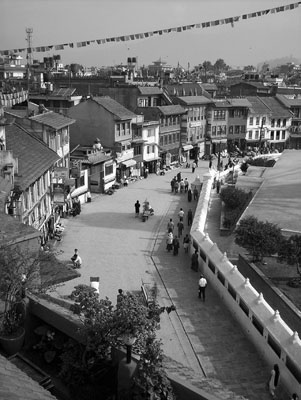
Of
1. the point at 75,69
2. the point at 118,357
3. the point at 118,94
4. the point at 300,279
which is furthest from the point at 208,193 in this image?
the point at 75,69

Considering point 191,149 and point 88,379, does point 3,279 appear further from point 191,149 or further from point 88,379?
point 191,149

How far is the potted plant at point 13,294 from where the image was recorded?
9.80 meters

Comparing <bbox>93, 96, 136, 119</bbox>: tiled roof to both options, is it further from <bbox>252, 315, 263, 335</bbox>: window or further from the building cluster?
<bbox>252, 315, 263, 335</bbox>: window

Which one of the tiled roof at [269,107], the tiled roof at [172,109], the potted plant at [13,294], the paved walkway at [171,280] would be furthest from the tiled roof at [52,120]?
the tiled roof at [269,107]

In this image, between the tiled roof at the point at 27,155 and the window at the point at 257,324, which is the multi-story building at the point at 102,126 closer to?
the tiled roof at the point at 27,155

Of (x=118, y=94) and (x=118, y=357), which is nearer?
(x=118, y=357)

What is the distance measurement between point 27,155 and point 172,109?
3387 cm

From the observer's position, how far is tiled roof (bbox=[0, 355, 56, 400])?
6.19 meters

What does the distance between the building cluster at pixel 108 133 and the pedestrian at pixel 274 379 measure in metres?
12.0

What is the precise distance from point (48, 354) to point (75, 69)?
3564 inches

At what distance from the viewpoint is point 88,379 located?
883 cm

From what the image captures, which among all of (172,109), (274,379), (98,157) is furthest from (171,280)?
(172,109)

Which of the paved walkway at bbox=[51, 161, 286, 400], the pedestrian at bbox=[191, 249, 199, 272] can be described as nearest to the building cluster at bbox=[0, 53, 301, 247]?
the paved walkway at bbox=[51, 161, 286, 400]

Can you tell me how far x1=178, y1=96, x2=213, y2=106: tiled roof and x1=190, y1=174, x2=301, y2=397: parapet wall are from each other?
39.8m
